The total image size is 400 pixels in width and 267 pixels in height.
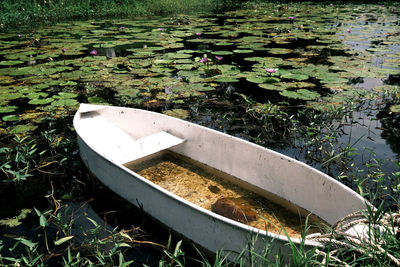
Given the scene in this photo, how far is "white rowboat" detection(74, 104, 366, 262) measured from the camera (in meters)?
1.56

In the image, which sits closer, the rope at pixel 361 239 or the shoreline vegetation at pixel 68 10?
the rope at pixel 361 239

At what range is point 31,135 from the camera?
2.98m

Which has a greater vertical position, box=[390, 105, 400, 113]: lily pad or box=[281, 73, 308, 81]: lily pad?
box=[281, 73, 308, 81]: lily pad

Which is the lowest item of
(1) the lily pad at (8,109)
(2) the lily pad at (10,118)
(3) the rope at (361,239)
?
(2) the lily pad at (10,118)

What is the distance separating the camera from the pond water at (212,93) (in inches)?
98.2

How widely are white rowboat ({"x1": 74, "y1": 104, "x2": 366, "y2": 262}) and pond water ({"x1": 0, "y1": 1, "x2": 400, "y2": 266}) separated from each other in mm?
283

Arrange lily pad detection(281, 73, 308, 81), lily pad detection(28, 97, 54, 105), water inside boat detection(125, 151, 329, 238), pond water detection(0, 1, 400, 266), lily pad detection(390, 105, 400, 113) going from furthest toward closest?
lily pad detection(281, 73, 308, 81), lily pad detection(28, 97, 54, 105), lily pad detection(390, 105, 400, 113), pond water detection(0, 1, 400, 266), water inside boat detection(125, 151, 329, 238)

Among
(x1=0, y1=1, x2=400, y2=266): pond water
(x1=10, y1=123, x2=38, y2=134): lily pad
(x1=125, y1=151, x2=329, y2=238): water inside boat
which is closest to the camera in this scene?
(x1=125, y1=151, x2=329, y2=238): water inside boat

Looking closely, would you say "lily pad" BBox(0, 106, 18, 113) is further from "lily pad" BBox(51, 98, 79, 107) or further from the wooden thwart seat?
the wooden thwart seat

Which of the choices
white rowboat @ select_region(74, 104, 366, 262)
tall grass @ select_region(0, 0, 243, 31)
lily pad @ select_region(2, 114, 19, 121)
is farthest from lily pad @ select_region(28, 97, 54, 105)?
tall grass @ select_region(0, 0, 243, 31)

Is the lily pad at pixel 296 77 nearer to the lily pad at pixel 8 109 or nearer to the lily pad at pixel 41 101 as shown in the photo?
the lily pad at pixel 41 101

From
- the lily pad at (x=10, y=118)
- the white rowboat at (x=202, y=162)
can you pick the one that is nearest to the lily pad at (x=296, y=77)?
the white rowboat at (x=202, y=162)

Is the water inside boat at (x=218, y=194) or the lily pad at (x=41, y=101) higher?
the lily pad at (x=41, y=101)

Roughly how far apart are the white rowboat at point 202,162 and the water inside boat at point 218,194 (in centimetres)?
5
